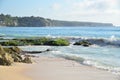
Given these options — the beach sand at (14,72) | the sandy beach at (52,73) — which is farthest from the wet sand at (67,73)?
the beach sand at (14,72)

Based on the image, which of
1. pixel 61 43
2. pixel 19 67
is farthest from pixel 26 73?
pixel 61 43

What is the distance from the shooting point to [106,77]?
18719 mm

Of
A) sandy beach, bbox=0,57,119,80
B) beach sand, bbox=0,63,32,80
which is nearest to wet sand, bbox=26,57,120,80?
sandy beach, bbox=0,57,119,80

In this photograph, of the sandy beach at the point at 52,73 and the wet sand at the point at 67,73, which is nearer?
the sandy beach at the point at 52,73

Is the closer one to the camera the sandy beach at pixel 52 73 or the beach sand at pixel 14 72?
the beach sand at pixel 14 72

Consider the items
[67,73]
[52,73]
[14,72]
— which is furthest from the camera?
[52,73]

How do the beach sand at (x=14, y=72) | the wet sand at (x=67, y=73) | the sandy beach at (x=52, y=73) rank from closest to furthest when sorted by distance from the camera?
the beach sand at (x=14, y=72) < the sandy beach at (x=52, y=73) < the wet sand at (x=67, y=73)

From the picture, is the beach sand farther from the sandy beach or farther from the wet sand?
the wet sand

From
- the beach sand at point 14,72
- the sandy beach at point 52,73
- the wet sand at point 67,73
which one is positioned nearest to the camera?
the beach sand at point 14,72

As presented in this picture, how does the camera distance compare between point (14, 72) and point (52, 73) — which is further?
point (52, 73)

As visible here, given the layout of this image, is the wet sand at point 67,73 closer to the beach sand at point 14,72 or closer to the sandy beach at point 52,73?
the sandy beach at point 52,73

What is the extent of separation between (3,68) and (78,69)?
4.19m

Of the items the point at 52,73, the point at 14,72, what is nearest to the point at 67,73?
the point at 52,73

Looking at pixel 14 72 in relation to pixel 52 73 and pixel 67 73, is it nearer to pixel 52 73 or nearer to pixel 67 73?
pixel 52 73
